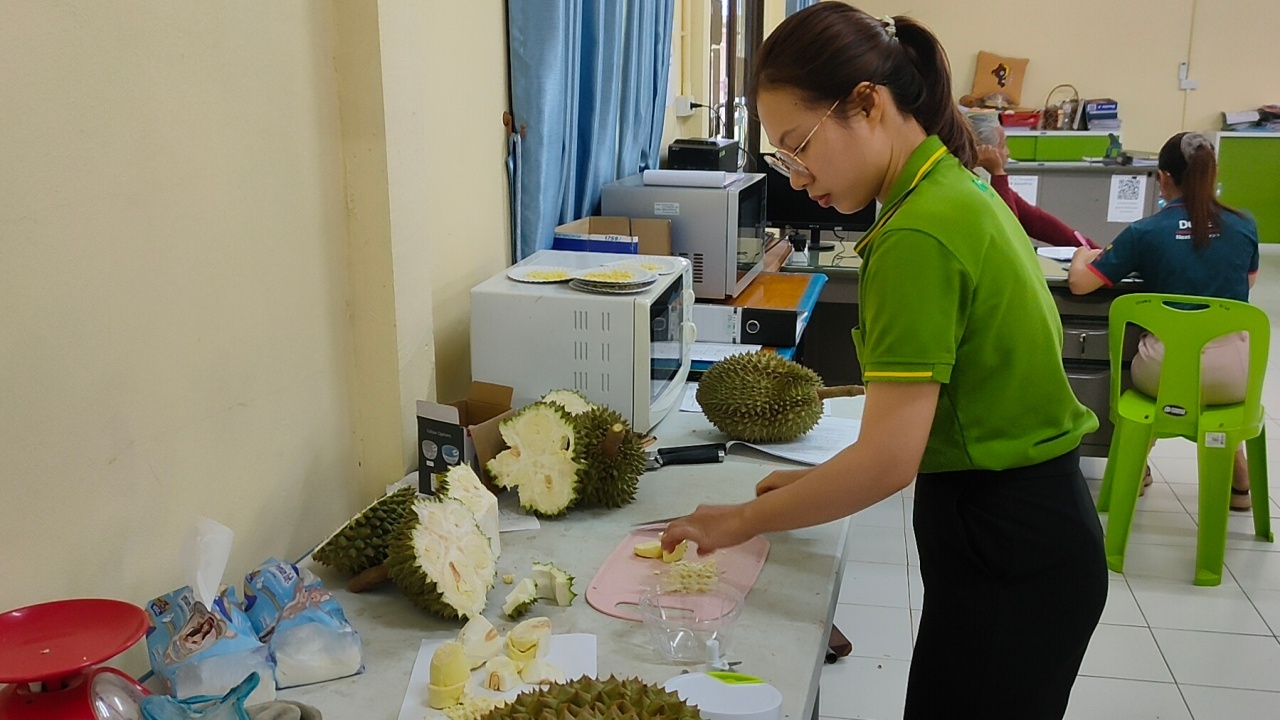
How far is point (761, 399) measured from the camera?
1.86 m

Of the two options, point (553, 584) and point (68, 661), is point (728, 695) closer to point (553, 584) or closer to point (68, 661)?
point (553, 584)

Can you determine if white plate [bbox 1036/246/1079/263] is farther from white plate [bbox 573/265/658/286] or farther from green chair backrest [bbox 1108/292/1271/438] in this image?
white plate [bbox 573/265/658/286]

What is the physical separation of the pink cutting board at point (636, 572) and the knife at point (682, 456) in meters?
0.28

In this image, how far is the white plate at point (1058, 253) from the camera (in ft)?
12.1

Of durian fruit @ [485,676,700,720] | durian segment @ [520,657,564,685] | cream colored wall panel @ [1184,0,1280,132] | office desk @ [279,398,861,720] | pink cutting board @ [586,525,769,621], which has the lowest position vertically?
office desk @ [279,398,861,720]

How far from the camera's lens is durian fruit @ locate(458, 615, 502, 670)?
1.17m

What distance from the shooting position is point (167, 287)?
1229 mm

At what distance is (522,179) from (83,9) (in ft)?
4.21

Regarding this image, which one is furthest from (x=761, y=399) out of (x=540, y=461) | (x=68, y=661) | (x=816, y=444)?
(x=68, y=661)

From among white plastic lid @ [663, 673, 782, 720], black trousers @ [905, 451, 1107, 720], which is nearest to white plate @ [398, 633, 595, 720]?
white plastic lid @ [663, 673, 782, 720]

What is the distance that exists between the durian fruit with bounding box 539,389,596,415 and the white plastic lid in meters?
0.69

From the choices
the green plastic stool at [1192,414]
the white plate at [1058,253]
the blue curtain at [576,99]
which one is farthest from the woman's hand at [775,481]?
the white plate at [1058,253]

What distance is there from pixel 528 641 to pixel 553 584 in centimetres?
16

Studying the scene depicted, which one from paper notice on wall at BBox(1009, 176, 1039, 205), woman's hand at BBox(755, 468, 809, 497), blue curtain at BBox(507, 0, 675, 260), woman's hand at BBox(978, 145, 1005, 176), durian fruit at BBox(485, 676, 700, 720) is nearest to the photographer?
durian fruit at BBox(485, 676, 700, 720)
